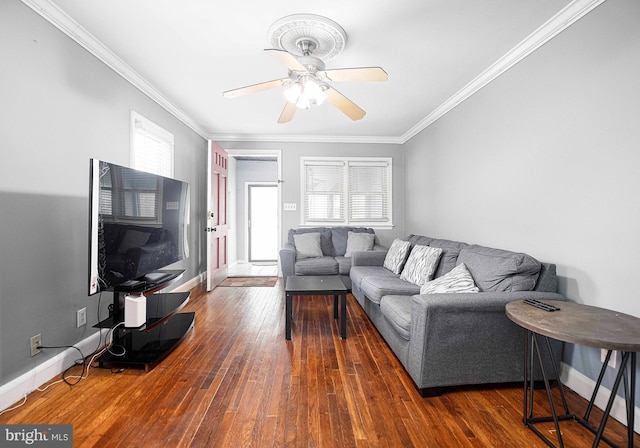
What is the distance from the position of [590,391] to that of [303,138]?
4681 mm

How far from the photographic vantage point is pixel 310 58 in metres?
2.00

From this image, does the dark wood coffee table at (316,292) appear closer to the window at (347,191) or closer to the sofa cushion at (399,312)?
the sofa cushion at (399,312)

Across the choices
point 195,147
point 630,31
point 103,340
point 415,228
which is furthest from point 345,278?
point 630,31

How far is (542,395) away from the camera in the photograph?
184 cm

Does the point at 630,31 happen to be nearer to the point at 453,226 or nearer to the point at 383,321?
the point at 453,226

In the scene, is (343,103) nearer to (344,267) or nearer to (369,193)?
(344,267)

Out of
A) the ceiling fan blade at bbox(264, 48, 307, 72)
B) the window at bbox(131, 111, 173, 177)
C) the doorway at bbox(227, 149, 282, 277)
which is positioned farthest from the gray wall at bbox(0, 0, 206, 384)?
the doorway at bbox(227, 149, 282, 277)

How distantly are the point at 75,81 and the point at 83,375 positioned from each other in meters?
2.21

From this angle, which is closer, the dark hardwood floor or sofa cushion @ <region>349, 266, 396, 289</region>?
the dark hardwood floor

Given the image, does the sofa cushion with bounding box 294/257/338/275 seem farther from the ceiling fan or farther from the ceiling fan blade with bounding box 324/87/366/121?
the ceiling fan

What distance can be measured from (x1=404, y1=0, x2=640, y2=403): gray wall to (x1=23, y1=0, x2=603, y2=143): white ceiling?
0.25m

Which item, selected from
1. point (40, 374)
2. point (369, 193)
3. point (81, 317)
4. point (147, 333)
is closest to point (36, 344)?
point (40, 374)

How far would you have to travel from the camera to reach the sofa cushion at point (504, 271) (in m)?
1.98

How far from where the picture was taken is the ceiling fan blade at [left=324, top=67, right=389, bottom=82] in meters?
1.93
